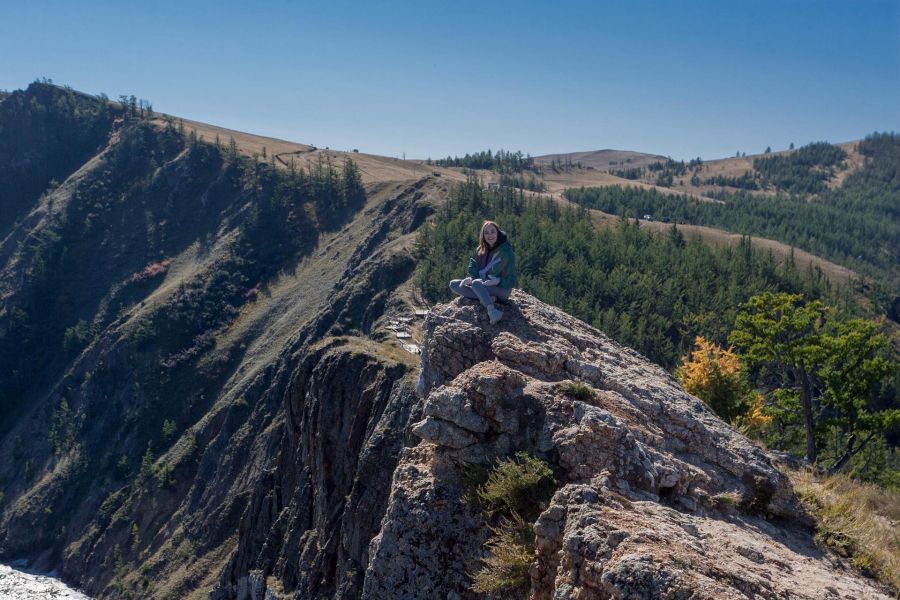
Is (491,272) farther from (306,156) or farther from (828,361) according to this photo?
(306,156)

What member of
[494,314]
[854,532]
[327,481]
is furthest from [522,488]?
[327,481]

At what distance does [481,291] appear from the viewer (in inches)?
458

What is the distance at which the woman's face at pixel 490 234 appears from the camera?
11875 millimetres

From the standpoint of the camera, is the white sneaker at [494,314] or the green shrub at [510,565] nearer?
the green shrub at [510,565]

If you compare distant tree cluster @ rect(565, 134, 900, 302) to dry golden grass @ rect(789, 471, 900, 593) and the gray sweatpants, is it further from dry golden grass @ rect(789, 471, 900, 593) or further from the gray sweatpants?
dry golden grass @ rect(789, 471, 900, 593)

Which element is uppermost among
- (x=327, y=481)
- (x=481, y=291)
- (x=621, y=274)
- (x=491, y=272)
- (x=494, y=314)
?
(x=491, y=272)

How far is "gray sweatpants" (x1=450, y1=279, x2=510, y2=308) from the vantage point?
11586mm

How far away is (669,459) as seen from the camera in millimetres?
9047

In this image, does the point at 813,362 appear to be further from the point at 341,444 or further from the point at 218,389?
the point at 218,389

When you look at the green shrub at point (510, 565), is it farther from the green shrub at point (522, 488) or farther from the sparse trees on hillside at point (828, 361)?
the sparse trees on hillside at point (828, 361)

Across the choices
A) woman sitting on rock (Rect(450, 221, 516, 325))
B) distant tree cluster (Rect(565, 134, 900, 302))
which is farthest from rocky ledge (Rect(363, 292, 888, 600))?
distant tree cluster (Rect(565, 134, 900, 302))

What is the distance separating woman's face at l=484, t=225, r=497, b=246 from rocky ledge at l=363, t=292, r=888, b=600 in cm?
140

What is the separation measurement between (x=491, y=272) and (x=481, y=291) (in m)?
0.47

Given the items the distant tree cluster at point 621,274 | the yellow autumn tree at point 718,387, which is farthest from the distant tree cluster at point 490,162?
the yellow autumn tree at point 718,387
